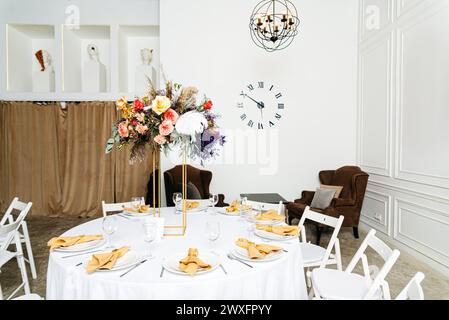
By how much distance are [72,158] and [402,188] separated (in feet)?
17.3

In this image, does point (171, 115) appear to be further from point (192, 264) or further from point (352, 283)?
point (352, 283)

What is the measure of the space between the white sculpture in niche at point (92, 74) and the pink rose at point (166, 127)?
4382 mm

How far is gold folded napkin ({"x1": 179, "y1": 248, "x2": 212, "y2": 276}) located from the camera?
1279mm

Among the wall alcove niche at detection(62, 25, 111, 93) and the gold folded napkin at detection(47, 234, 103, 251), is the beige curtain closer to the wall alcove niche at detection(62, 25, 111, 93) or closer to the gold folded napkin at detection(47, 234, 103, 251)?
the wall alcove niche at detection(62, 25, 111, 93)

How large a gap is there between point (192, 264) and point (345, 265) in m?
2.57

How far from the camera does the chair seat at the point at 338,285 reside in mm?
1604

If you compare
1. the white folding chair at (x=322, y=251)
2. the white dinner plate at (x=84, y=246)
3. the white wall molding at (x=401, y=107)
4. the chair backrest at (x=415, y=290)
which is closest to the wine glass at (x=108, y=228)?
the white dinner plate at (x=84, y=246)

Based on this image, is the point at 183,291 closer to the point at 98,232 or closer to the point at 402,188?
the point at 98,232

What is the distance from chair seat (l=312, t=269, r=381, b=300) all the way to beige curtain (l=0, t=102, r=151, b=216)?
14.0ft

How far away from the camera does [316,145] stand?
5.19 m

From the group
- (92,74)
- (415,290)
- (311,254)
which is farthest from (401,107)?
(92,74)

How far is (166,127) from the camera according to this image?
68.2 inches

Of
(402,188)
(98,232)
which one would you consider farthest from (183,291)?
(402,188)
